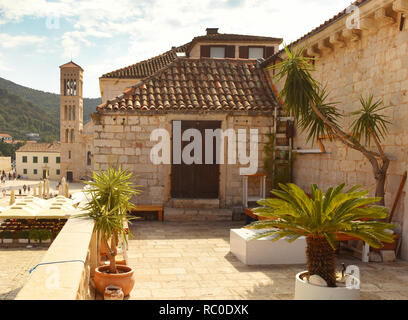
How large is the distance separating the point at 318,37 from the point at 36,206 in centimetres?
1263

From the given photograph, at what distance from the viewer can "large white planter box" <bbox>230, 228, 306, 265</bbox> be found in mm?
7230

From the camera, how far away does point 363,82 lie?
877cm

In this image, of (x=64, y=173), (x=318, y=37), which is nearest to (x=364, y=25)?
(x=318, y=37)

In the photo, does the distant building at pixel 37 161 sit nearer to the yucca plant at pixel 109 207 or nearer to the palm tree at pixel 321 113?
the palm tree at pixel 321 113

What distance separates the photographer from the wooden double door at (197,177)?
12250 mm

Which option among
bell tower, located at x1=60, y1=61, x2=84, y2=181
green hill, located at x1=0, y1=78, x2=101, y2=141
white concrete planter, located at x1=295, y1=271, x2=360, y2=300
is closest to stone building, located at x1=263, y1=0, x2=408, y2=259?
white concrete planter, located at x1=295, y1=271, x2=360, y2=300

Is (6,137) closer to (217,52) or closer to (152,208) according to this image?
(217,52)

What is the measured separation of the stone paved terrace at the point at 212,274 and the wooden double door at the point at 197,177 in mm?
2924

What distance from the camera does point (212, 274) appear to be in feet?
21.8

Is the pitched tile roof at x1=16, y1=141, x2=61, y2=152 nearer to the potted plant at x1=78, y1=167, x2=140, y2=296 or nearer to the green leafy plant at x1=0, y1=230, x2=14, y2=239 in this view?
the green leafy plant at x1=0, y1=230, x2=14, y2=239

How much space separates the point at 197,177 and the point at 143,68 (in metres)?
18.9

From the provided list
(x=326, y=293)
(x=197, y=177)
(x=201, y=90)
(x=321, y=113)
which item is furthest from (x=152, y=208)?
(x=326, y=293)
